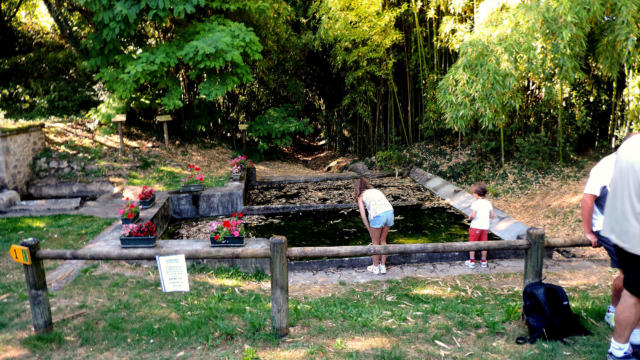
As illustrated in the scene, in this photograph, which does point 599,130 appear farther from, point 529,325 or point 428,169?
point 529,325

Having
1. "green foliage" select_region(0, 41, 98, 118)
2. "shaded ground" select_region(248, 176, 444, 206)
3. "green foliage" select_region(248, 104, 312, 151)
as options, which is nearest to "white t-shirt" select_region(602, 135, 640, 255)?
"shaded ground" select_region(248, 176, 444, 206)

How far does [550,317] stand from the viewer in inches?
112

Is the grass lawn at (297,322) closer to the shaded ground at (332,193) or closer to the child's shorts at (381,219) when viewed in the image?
the child's shorts at (381,219)

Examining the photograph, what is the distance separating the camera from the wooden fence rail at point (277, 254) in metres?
3.00

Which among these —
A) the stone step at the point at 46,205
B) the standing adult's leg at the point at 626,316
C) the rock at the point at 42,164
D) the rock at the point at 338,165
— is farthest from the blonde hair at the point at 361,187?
the rock at the point at 338,165

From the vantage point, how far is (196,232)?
6.66 meters

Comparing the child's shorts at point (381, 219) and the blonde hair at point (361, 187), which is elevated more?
the blonde hair at point (361, 187)

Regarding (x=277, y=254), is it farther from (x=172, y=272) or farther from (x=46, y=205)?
(x=46, y=205)

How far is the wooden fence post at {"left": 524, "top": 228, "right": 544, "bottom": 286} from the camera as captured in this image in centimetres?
302

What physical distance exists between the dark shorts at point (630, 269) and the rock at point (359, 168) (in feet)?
29.0

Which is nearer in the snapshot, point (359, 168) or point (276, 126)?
point (359, 168)

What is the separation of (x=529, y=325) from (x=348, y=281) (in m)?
2.03

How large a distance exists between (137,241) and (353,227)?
3.13 meters

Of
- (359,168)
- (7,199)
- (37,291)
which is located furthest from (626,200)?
(359,168)
